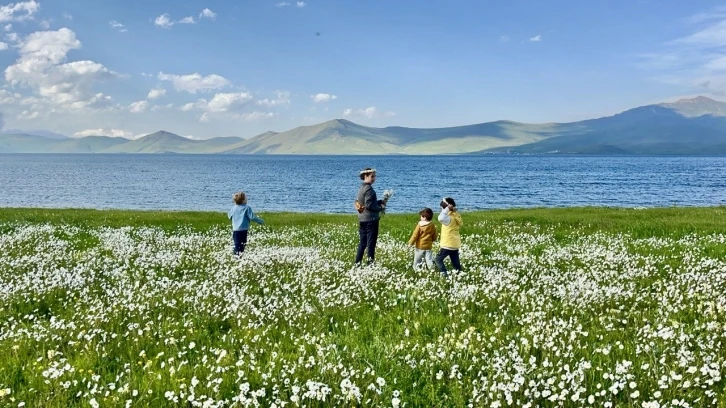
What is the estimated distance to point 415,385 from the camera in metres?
5.93

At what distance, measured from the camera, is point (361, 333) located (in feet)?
26.6

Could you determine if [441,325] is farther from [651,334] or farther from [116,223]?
[116,223]

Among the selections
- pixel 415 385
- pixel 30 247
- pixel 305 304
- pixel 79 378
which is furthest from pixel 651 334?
pixel 30 247

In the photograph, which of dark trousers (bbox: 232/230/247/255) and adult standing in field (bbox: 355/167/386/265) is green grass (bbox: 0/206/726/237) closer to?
dark trousers (bbox: 232/230/247/255)

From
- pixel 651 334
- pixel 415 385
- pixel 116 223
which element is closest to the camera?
pixel 415 385

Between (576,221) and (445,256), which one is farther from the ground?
(445,256)

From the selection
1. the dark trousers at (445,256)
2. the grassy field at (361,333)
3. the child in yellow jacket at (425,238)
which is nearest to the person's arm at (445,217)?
the child in yellow jacket at (425,238)

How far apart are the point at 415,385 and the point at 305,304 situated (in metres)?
3.82

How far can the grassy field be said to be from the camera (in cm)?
566

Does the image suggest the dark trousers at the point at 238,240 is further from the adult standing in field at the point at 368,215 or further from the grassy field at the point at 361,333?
the adult standing in field at the point at 368,215

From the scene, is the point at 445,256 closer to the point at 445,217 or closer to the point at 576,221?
the point at 445,217

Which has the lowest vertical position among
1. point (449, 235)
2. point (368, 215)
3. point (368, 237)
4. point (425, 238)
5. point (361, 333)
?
point (361, 333)

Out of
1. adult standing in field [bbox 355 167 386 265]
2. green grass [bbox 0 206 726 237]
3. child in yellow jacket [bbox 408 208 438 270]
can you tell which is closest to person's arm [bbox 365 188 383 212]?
adult standing in field [bbox 355 167 386 265]

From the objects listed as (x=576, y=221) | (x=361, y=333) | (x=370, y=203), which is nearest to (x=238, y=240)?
(x=370, y=203)
